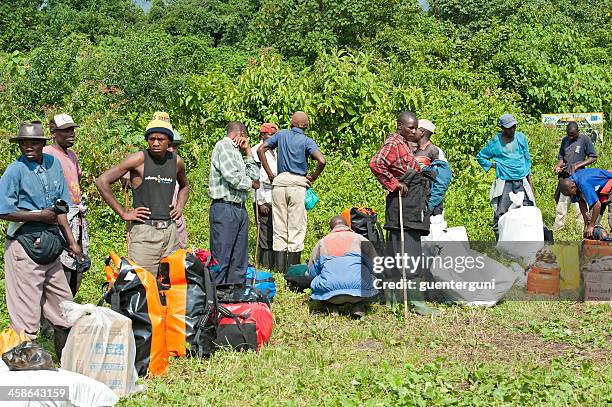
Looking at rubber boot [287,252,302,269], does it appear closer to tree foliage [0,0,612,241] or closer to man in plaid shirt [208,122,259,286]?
man in plaid shirt [208,122,259,286]

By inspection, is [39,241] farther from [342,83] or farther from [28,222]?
[342,83]

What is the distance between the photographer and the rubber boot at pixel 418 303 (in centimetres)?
714

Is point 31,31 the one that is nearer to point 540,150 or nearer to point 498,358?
point 540,150

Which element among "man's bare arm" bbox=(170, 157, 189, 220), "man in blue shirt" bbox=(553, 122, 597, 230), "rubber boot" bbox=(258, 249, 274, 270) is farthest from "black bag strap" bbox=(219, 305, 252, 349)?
"man in blue shirt" bbox=(553, 122, 597, 230)

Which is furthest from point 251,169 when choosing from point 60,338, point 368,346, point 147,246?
point 60,338

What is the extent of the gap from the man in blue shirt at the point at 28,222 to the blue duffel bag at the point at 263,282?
223 centimetres

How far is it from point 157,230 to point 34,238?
945 millimetres

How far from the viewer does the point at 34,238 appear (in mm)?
5531

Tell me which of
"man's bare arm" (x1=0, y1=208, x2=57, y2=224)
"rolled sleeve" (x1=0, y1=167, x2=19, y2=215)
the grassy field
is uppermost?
"rolled sleeve" (x1=0, y1=167, x2=19, y2=215)

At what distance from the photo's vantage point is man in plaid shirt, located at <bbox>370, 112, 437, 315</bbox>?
715cm

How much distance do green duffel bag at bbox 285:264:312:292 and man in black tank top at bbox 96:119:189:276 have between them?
6.51ft

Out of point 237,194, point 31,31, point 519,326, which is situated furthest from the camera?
point 31,31

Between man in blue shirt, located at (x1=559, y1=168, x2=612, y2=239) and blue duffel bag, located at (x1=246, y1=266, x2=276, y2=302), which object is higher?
man in blue shirt, located at (x1=559, y1=168, x2=612, y2=239)

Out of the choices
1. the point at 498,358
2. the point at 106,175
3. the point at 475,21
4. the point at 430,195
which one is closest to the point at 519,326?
the point at 498,358
